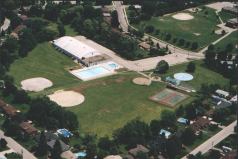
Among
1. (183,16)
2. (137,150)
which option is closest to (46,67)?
(137,150)

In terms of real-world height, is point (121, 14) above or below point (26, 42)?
above

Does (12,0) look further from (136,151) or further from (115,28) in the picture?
(136,151)

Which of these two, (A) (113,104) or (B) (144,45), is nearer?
(A) (113,104)

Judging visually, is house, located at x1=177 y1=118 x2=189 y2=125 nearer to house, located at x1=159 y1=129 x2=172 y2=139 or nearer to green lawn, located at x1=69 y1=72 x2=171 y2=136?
green lawn, located at x1=69 y1=72 x2=171 y2=136

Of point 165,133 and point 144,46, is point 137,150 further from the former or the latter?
point 144,46

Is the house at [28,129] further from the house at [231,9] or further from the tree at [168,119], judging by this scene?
the house at [231,9]

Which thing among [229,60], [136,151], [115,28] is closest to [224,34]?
[229,60]
